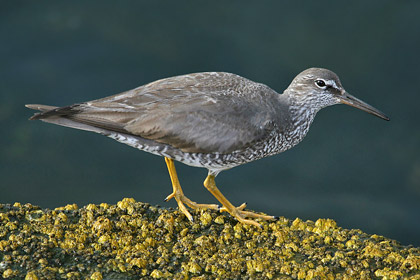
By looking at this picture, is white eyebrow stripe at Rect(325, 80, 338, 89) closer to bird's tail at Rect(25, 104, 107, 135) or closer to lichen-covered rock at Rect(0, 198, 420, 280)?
lichen-covered rock at Rect(0, 198, 420, 280)

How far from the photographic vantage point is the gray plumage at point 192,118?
214 inches

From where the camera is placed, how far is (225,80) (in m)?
5.86

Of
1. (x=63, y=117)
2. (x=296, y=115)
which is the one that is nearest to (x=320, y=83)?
(x=296, y=115)

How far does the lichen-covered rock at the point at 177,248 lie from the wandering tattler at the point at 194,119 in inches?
12.1

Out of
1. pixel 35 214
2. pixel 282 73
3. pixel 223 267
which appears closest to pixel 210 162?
pixel 223 267

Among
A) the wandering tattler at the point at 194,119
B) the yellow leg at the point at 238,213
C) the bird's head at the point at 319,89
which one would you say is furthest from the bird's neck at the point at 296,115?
the yellow leg at the point at 238,213

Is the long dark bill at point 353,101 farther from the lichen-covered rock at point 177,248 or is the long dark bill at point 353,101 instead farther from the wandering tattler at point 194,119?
the lichen-covered rock at point 177,248

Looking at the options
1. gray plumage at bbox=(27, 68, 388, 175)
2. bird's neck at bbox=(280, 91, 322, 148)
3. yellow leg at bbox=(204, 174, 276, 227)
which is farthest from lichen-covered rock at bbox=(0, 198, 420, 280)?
bird's neck at bbox=(280, 91, 322, 148)

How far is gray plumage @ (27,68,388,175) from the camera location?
545 cm

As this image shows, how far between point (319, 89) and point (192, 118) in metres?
1.53

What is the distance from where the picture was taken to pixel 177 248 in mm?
4871

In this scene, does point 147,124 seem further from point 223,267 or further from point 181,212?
point 223,267

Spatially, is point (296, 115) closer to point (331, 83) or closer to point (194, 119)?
point (331, 83)

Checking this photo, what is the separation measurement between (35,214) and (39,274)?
1.03 meters
